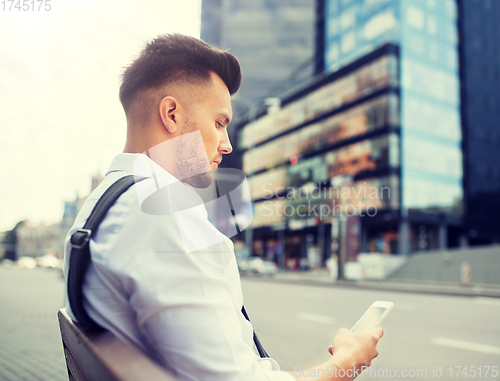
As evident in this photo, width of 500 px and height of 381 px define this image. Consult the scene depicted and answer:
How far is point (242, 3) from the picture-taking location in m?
73.2

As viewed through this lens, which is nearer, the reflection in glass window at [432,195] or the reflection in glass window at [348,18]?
the reflection in glass window at [432,195]

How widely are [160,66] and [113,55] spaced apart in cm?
85

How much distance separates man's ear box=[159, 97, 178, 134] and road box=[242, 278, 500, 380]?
4111mm

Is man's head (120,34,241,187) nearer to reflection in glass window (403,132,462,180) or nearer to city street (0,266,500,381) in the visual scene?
city street (0,266,500,381)

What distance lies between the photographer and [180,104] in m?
1.09

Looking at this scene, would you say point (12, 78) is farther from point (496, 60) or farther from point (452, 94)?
point (496, 60)

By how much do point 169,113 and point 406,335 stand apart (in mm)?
6505

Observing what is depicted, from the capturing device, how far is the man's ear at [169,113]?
1.07 meters

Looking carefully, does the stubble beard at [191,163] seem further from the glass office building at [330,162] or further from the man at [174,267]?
the glass office building at [330,162]

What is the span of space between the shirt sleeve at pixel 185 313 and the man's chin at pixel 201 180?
13.3 inches

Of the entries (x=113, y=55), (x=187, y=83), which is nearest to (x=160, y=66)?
(x=187, y=83)

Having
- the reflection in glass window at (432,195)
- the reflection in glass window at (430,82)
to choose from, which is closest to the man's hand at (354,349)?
the reflection in glass window at (432,195)

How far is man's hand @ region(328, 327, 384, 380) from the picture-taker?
97 cm

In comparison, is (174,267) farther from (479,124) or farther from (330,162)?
(479,124)
